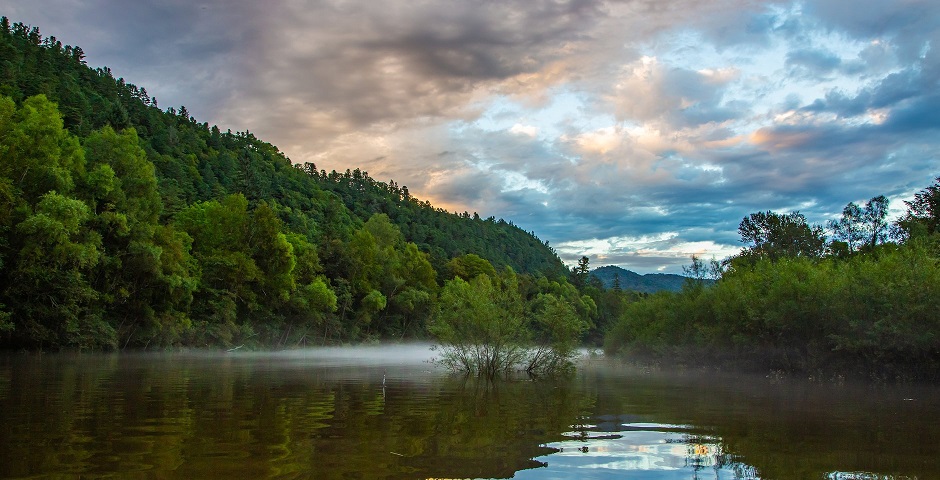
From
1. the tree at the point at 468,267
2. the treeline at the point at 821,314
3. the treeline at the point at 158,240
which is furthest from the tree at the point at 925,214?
the tree at the point at 468,267

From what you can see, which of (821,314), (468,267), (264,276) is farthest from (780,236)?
(468,267)

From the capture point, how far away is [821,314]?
35.8 m

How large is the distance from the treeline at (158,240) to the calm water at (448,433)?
17201 mm

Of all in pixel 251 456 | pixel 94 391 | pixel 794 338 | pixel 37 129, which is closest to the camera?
pixel 251 456

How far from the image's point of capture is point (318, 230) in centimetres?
12456

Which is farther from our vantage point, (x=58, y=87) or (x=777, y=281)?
(x=58, y=87)

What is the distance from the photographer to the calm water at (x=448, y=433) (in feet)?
33.2

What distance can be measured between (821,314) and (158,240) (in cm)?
5540

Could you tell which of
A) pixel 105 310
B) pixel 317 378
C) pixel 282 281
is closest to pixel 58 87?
pixel 282 281

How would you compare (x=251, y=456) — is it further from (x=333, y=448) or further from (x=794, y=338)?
Answer: (x=794, y=338)

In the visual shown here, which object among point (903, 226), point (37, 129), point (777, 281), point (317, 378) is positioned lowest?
point (317, 378)

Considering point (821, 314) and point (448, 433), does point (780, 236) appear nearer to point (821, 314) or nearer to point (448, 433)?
point (821, 314)

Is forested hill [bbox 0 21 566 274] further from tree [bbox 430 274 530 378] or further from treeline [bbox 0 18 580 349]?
tree [bbox 430 274 530 378]

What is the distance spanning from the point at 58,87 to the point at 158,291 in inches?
1648
